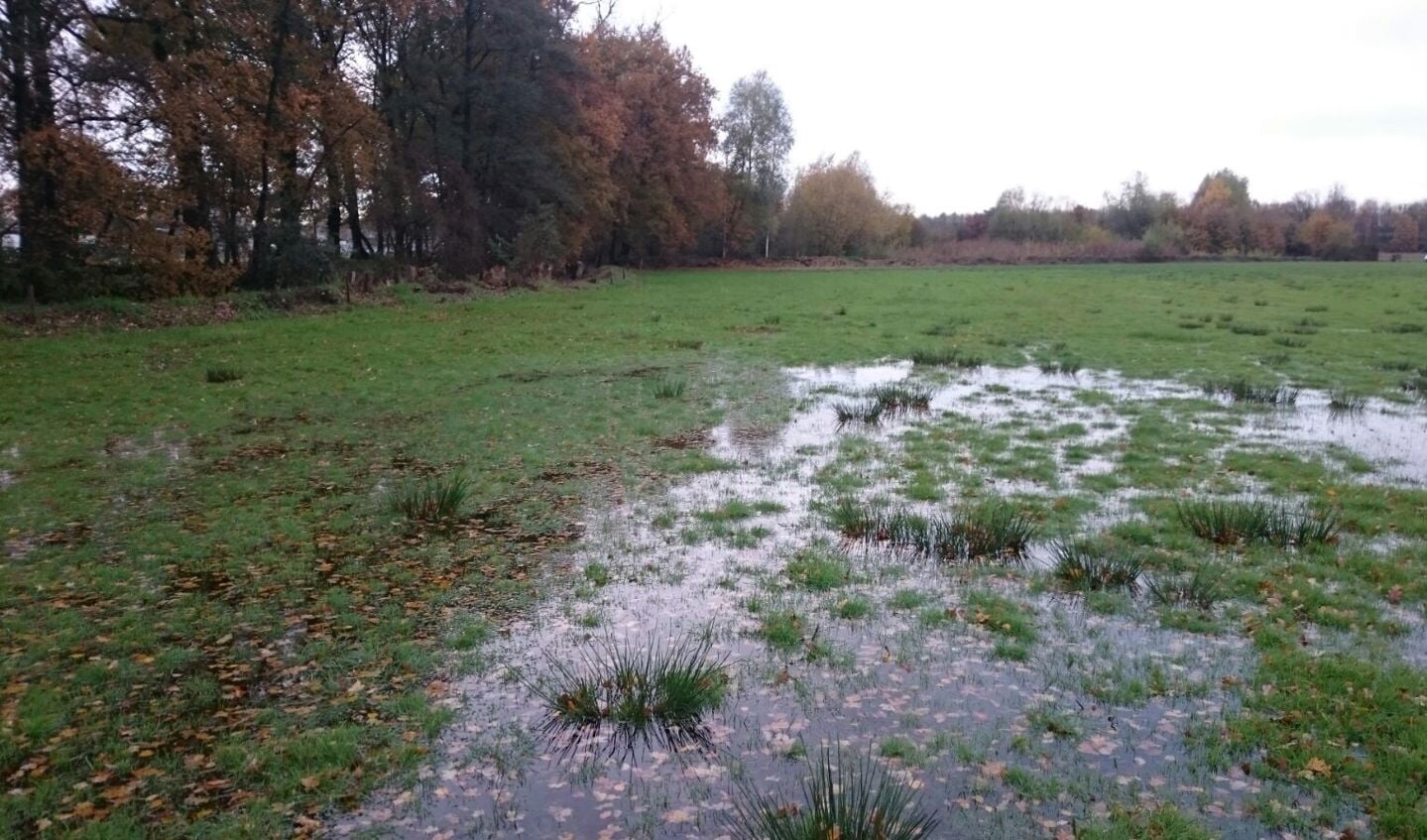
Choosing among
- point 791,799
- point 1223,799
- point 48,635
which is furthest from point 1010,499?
point 48,635

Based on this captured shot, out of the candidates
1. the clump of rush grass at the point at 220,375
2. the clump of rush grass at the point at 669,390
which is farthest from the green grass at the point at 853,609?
the clump of rush grass at the point at 220,375

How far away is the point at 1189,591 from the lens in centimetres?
618

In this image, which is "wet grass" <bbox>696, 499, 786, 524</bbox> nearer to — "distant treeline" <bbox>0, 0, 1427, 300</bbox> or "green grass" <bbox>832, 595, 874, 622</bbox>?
"green grass" <bbox>832, 595, 874, 622</bbox>

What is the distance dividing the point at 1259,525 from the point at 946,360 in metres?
11.1

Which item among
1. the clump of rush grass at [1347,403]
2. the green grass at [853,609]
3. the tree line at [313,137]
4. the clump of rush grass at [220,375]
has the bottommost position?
the green grass at [853,609]

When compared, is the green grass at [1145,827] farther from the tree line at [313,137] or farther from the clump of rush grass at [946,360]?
the tree line at [313,137]

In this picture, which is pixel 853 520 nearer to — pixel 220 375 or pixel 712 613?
pixel 712 613

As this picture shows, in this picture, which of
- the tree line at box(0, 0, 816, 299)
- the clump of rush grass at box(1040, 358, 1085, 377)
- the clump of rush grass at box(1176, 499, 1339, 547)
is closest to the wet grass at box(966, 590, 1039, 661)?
the clump of rush grass at box(1176, 499, 1339, 547)

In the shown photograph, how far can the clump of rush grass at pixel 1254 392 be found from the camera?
43.7ft

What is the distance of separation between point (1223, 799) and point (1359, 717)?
48.6 inches

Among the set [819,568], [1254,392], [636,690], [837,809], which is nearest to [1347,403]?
[1254,392]

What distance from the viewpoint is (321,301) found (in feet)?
87.4

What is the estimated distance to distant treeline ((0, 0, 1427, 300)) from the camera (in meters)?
20.8

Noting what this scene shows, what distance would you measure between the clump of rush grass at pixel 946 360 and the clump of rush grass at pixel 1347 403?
610cm
